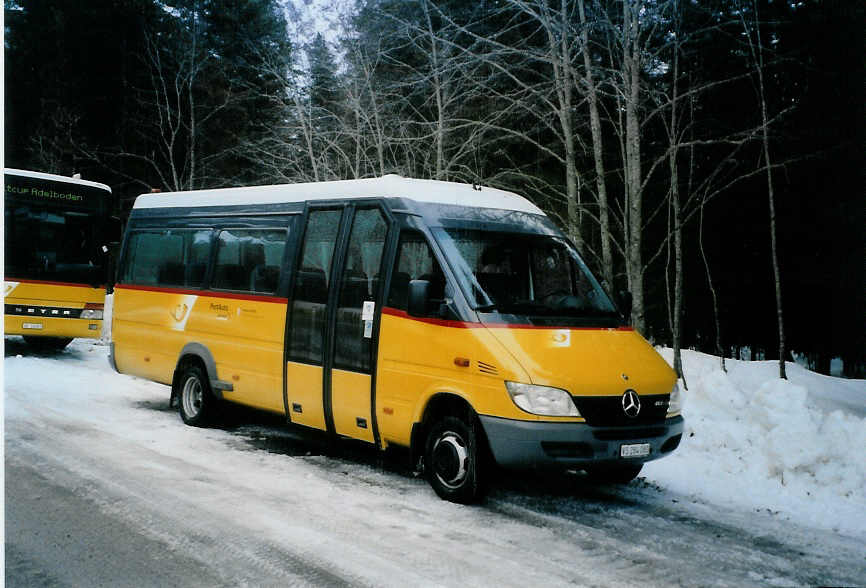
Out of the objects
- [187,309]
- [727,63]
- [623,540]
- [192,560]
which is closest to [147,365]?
[187,309]

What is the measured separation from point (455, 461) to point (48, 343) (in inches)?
513

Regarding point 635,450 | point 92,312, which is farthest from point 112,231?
A: point 635,450

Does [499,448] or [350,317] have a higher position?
[350,317]

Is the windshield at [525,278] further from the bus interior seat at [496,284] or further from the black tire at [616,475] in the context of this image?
the black tire at [616,475]

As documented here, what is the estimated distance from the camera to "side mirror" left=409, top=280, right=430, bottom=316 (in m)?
6.27

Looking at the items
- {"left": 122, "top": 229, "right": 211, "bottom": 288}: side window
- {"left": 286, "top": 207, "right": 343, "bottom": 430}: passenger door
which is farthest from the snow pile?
{"left": 122, "top": 229, "right": 211, "bottom": 288}: side window

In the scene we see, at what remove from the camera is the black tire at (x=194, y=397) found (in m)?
9.09

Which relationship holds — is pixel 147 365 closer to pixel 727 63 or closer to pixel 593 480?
pixel 593 480

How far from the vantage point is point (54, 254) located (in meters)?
14.4

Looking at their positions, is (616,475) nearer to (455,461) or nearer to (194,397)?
(455,461)

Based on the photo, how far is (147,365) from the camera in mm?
10125

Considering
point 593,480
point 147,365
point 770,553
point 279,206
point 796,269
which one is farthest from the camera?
point 796,269

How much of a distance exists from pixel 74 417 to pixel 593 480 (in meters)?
5.86

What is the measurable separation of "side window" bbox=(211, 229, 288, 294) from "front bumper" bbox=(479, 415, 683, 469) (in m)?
→ 3.33
